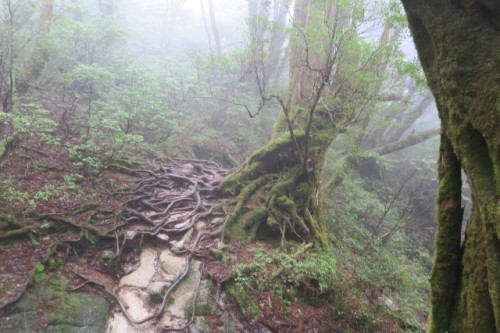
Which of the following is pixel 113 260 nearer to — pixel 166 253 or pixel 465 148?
pixel 166 253

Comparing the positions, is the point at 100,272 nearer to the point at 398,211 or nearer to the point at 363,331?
the point at 363,331

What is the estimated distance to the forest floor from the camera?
5.30m

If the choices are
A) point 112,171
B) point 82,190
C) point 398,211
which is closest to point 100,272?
point 82,190

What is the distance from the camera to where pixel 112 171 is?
996cm

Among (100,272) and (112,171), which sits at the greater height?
(112,171)

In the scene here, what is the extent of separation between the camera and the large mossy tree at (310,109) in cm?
777

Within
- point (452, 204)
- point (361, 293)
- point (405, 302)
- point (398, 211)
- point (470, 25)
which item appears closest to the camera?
point (470, 25)

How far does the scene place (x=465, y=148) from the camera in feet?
7.57

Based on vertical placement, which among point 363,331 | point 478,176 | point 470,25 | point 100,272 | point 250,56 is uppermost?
point 250,56

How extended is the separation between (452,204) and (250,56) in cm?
856

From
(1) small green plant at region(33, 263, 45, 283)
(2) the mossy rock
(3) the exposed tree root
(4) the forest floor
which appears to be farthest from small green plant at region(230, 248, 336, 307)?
(1) small green plant at region(33, 263, 45, 283)

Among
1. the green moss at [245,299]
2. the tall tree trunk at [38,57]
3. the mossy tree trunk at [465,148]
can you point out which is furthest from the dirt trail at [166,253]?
the tall tree trunk at [38,57]

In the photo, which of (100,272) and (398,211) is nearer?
(100,272)

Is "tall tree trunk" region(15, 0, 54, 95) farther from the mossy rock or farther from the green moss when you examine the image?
the green moss
